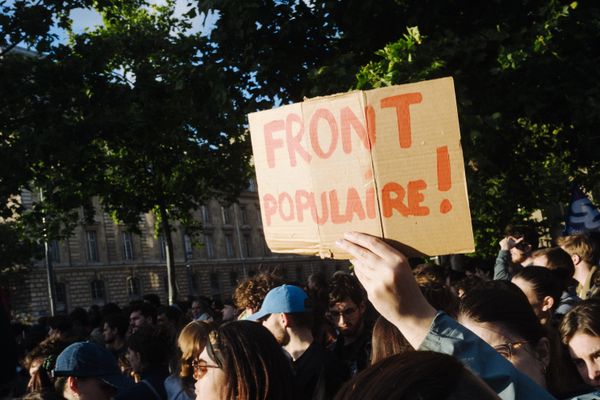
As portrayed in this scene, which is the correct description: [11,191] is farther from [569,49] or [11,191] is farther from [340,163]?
[340,163]

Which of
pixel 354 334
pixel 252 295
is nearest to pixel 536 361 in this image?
pixel 354 334

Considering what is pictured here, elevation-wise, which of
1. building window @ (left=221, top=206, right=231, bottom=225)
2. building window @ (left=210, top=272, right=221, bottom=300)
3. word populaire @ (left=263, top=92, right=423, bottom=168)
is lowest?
building window @ (left=210, top=272, right=221, bottom=300)

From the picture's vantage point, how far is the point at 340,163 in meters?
2.71

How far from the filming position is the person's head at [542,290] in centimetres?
495

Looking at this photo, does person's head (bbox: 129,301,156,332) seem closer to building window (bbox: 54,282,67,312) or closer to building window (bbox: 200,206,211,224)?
building window (bbox: 54,282,67,312)

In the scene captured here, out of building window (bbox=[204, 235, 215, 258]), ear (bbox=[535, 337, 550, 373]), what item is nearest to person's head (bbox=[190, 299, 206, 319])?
ear (bbox=[535, 337, 550, 373])

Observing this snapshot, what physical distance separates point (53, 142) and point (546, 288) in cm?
1236

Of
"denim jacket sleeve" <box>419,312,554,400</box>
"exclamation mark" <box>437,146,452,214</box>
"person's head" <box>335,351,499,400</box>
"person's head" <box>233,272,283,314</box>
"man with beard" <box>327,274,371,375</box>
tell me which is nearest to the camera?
"person's head" <box>335,351,499,400</box>

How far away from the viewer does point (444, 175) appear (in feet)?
8.40

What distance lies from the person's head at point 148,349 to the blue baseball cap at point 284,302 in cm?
110

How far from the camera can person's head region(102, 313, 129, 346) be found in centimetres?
938

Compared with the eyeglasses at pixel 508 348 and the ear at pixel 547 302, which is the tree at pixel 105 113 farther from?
the eyeglasses at pixel 508 348

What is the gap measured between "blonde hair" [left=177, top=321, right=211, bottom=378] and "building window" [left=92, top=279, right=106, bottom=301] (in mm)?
54492

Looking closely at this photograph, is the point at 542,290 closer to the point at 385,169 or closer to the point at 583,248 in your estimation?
the point at 583,248
